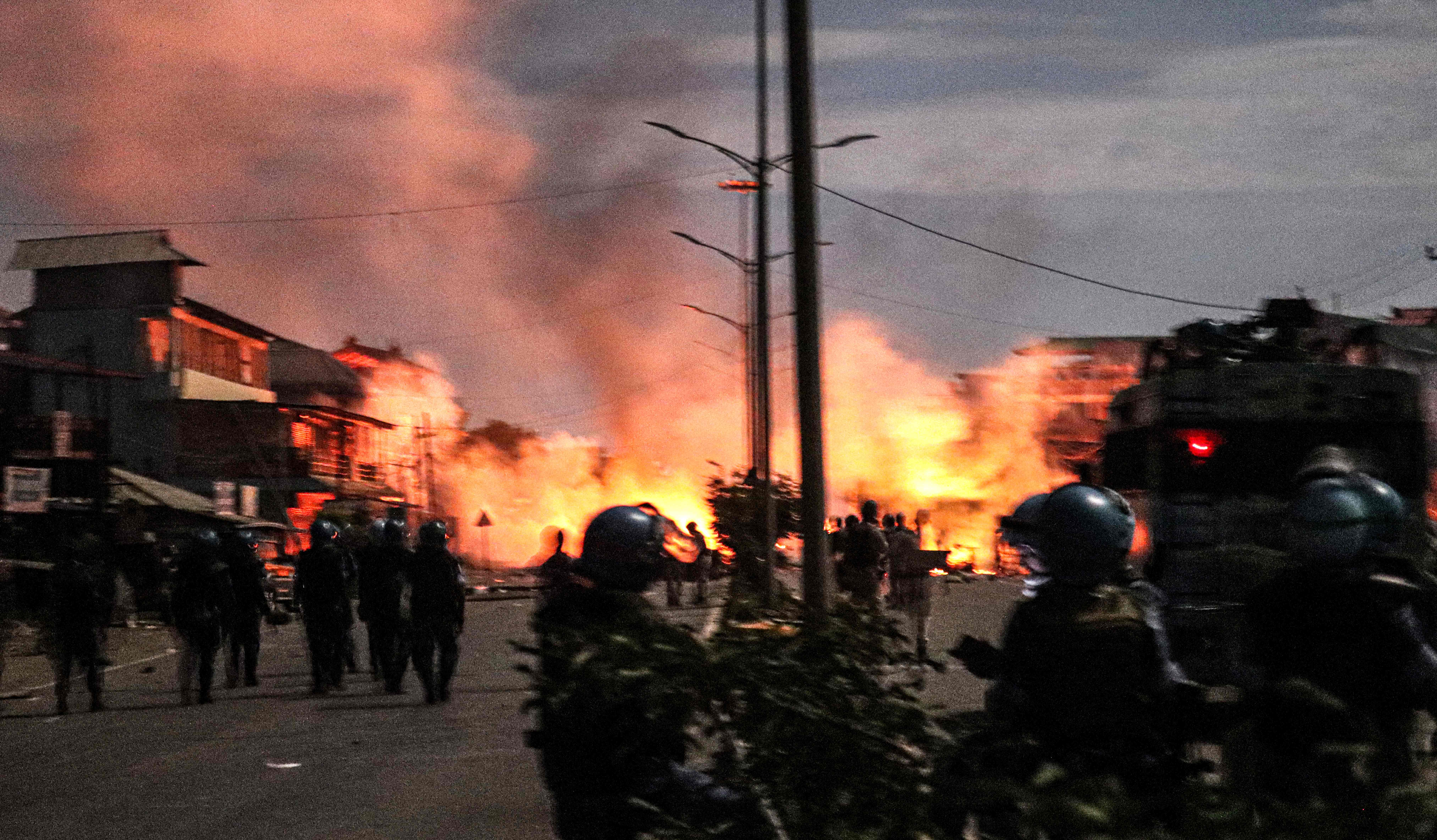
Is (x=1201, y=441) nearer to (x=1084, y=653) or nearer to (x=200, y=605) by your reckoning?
(x=200, y=605)

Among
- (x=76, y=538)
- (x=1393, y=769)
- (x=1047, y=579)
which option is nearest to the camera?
(x=1393, y=769)

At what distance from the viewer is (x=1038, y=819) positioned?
8.48 ft

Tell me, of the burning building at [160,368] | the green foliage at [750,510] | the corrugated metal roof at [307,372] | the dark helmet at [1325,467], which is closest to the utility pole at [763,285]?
the green foliage at [750,510]

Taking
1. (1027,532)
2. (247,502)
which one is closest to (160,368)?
(247,502)

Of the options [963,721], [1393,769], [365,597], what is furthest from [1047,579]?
[365,597]

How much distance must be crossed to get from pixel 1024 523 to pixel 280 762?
835 centimetres

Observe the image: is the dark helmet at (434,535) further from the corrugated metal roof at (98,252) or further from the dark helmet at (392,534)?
the corrugated metal roof at (98,252)

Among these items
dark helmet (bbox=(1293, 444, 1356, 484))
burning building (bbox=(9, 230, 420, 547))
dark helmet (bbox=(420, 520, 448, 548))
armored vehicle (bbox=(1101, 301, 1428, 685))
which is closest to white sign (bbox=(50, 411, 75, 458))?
burning building (bbox=(9, 230, 420, 547))

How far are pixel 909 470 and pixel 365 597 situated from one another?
124 ft

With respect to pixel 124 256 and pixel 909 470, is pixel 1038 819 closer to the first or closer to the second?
pixel 909 470

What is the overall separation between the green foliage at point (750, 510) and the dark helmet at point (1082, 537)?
16.8 meters

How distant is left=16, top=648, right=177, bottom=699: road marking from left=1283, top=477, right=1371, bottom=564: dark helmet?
15.6m

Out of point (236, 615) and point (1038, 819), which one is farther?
point (236, 615)

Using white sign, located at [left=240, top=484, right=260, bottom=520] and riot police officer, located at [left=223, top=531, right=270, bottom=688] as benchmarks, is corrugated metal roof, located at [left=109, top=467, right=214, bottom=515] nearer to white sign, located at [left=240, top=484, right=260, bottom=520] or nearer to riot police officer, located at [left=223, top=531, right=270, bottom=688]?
white sign, located at [left=240, top=484, right=260, bottom=520]
